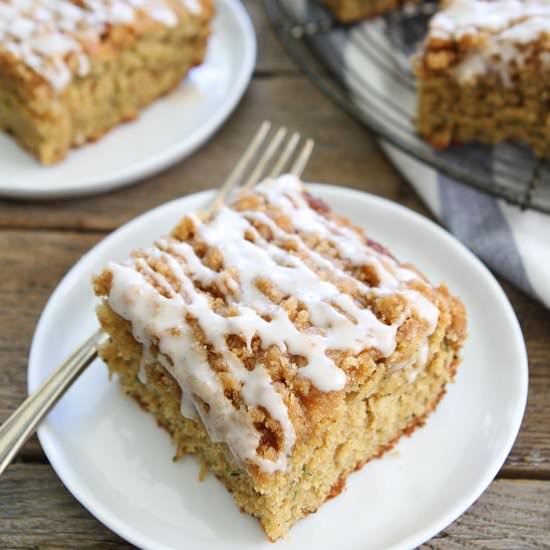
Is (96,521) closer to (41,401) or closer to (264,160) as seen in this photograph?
(41,401)

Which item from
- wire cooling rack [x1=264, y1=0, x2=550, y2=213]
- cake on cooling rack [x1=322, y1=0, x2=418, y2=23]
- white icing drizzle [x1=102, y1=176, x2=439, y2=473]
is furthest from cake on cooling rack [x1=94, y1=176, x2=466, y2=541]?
cake on cooling rack [x1=322, y1=0, x2=418, y2=23]

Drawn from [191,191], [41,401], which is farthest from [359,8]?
[41,401]

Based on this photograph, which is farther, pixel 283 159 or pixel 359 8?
pixel 359 8

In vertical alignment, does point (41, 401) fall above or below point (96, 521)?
above

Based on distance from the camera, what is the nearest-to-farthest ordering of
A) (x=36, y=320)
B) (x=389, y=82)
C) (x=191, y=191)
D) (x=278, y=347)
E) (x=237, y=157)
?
(x=278, y=347)
(x=36, y=320)
(x=191, y=191)
(x=237, y=157)
(x=389, y=82)

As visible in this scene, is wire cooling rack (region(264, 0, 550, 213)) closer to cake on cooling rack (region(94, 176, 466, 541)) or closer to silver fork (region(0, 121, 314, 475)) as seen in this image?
silver fork (region(0, 121, 314, 475))
